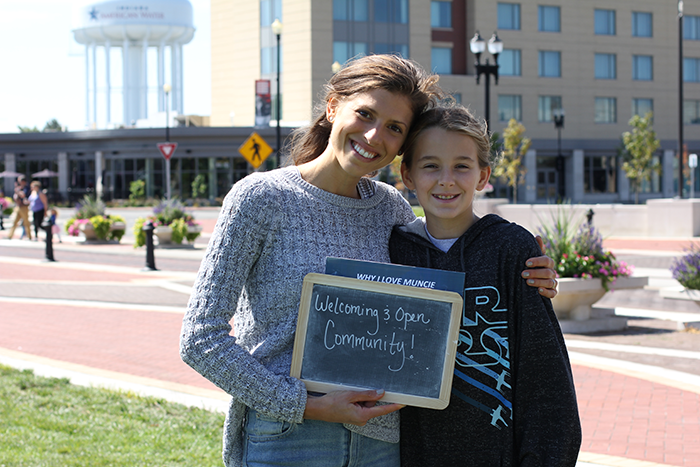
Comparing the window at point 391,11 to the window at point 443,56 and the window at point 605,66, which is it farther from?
the window at point 605,66

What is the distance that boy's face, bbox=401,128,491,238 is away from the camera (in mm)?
2500

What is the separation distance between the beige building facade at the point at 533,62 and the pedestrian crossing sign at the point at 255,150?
30.7 metres

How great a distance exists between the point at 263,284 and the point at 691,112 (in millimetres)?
62738

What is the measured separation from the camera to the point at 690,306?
37.4 ft

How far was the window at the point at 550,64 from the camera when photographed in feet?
179

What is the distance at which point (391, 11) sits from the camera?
52.0 m

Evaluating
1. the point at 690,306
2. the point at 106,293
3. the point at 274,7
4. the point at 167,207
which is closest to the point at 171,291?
the point at 106,293

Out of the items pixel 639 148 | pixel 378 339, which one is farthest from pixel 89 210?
pixel 639 148

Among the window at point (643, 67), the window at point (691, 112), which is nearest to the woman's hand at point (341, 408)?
the window at point (643, 67)

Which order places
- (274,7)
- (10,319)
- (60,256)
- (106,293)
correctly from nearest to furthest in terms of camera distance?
1. (10,319)
2. (106,293)
3. (60,256)
4. (274,7)

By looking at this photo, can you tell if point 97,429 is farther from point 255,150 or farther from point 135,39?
point 135,39

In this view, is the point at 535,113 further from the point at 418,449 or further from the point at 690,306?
the point at 418,449

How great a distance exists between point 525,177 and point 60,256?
40.4 m

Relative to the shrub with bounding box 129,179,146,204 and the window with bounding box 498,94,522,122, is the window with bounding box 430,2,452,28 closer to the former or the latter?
the window with bounding box 498,94,522,122
